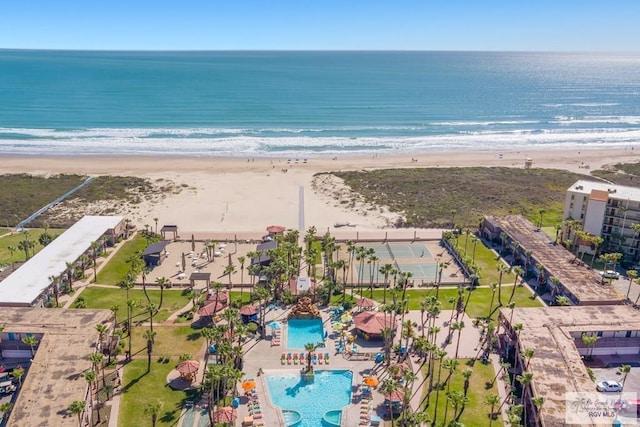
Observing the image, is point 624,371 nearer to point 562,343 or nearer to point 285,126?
point 562,343

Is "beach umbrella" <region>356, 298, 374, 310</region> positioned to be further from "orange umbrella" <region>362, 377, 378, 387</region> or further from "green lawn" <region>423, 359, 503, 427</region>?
"orange umbrella" <region>362, 377, 378, 387</region>

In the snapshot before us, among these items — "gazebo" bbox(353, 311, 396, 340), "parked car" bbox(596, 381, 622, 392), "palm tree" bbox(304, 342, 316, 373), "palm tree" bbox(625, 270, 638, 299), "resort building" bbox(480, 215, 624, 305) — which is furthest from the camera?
"palm tree" bbox(625, 270, 638, 299)

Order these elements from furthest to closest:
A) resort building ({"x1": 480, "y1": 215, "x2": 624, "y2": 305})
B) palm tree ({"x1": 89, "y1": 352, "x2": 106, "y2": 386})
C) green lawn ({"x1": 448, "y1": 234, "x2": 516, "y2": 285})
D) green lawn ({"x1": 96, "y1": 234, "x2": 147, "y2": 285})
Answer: green lawn ({"x1": 448, "y1": 234, "x2": 516, "y2": 285}) → green lawn ({"x1": 96, "y1": 234, "x2": 147, "y2": 285}) → resort building ({"x1": 480, "y1": 215, "x2": 624, "y2": 305}) → palm tree ({"x1": 89, "y1": 352, "x2": 106, "y2": 386})

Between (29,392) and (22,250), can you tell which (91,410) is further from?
(22,250)

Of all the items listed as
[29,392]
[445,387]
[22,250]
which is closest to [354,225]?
[445,387]

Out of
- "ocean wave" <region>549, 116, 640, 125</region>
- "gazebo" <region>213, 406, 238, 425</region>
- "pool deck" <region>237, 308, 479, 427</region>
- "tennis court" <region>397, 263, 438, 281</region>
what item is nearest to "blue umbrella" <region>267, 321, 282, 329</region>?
"pool deck" <region>237, 308, 479, 427</region>

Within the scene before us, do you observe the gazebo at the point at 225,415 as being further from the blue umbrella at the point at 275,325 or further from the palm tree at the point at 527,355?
the palm tree at the point at 527,355

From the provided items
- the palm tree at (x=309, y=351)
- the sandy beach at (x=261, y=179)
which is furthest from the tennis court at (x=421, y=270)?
the palm tree at (x=309, y=351)

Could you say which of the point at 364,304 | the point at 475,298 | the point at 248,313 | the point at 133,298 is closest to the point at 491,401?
the point at 364,304
